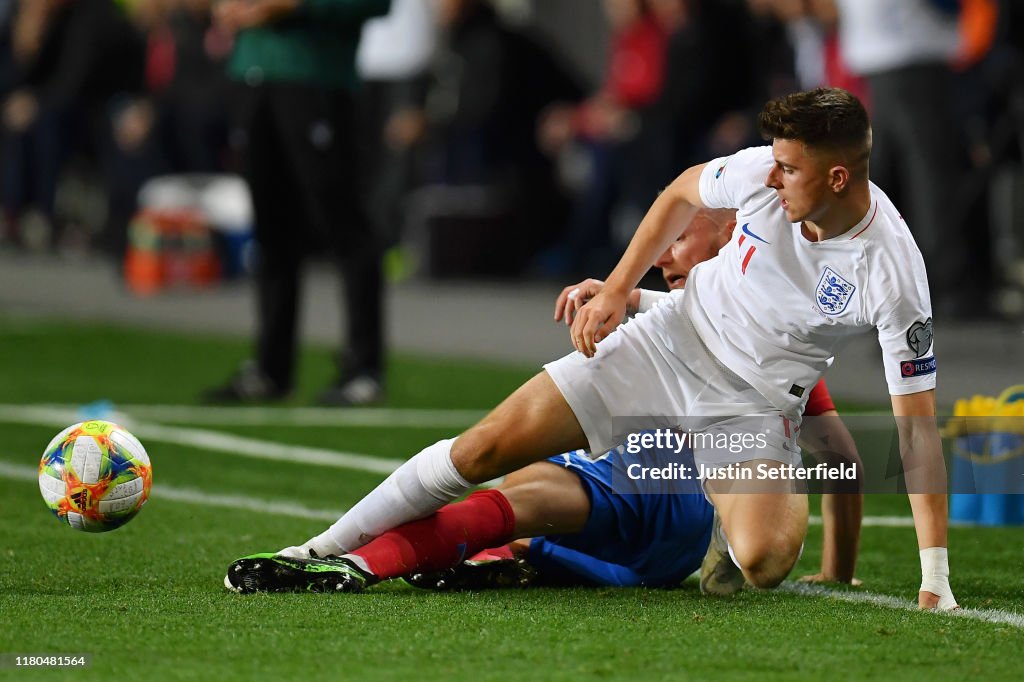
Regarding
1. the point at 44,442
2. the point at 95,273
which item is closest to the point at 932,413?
the point at 44,442

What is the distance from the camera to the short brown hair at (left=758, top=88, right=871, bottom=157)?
422cm

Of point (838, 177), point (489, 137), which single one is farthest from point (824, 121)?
point (489, 137)

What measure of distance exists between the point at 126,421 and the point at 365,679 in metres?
4.65

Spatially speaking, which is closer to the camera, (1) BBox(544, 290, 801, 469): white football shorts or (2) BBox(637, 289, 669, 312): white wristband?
(1) BBox(544, 290, 801, 469): white football shorts

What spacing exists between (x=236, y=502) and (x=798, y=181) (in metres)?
2.60

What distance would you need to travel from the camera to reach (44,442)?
7273mm

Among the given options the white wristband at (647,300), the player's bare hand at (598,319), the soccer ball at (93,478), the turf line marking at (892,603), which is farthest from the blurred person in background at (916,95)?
the soccer ball at (93,478)

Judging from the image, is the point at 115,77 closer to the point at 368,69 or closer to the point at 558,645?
the point at 368,69

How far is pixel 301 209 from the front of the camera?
8.61 m

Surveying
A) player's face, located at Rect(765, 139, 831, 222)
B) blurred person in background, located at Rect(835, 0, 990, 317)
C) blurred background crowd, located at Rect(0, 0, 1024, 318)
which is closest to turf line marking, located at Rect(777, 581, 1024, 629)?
player's face, located at Rect(765, 139, 831, 222)

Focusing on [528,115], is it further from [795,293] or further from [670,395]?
[795,293]

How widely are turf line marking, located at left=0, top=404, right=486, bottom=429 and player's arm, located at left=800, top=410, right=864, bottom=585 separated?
2866mm

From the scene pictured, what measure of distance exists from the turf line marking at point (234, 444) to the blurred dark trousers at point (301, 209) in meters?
1.05

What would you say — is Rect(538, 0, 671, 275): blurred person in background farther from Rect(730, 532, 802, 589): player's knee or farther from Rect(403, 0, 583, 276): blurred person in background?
Rect(730, 532, 802, 589): player's knee
